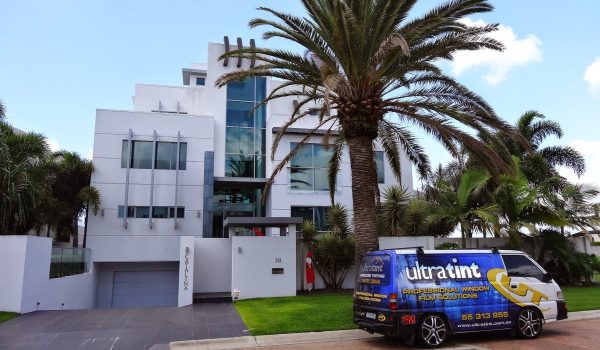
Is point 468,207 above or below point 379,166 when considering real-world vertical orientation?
below

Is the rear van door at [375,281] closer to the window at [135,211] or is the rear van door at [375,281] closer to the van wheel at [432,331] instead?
the van wheel at [432,331]

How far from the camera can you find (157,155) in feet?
77.5

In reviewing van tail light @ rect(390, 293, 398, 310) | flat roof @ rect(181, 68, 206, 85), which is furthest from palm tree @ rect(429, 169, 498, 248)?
flat roof @ rect(181, 68, 206, 85)

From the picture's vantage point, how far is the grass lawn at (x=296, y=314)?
10209 mm

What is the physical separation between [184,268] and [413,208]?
31.2 feet

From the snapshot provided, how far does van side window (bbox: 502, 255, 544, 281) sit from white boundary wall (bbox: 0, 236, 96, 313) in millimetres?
13008

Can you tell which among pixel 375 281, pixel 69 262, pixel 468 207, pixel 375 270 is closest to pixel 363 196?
pixel 375 270

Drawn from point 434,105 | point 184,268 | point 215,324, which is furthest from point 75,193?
point 434,105

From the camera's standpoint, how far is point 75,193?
76.1 ft

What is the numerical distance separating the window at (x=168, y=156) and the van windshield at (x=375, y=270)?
644 inches

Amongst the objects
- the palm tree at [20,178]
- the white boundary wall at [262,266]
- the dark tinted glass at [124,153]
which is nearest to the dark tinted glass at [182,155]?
the dark tinted glass at [124,153]

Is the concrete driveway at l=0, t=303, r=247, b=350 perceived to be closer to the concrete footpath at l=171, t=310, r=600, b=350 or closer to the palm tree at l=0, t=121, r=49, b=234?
the concrete footpath at l=171, t=310, r=600, b=350

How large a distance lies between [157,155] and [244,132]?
5352 mm

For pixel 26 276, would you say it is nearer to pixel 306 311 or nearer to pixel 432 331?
pixel 306 311
